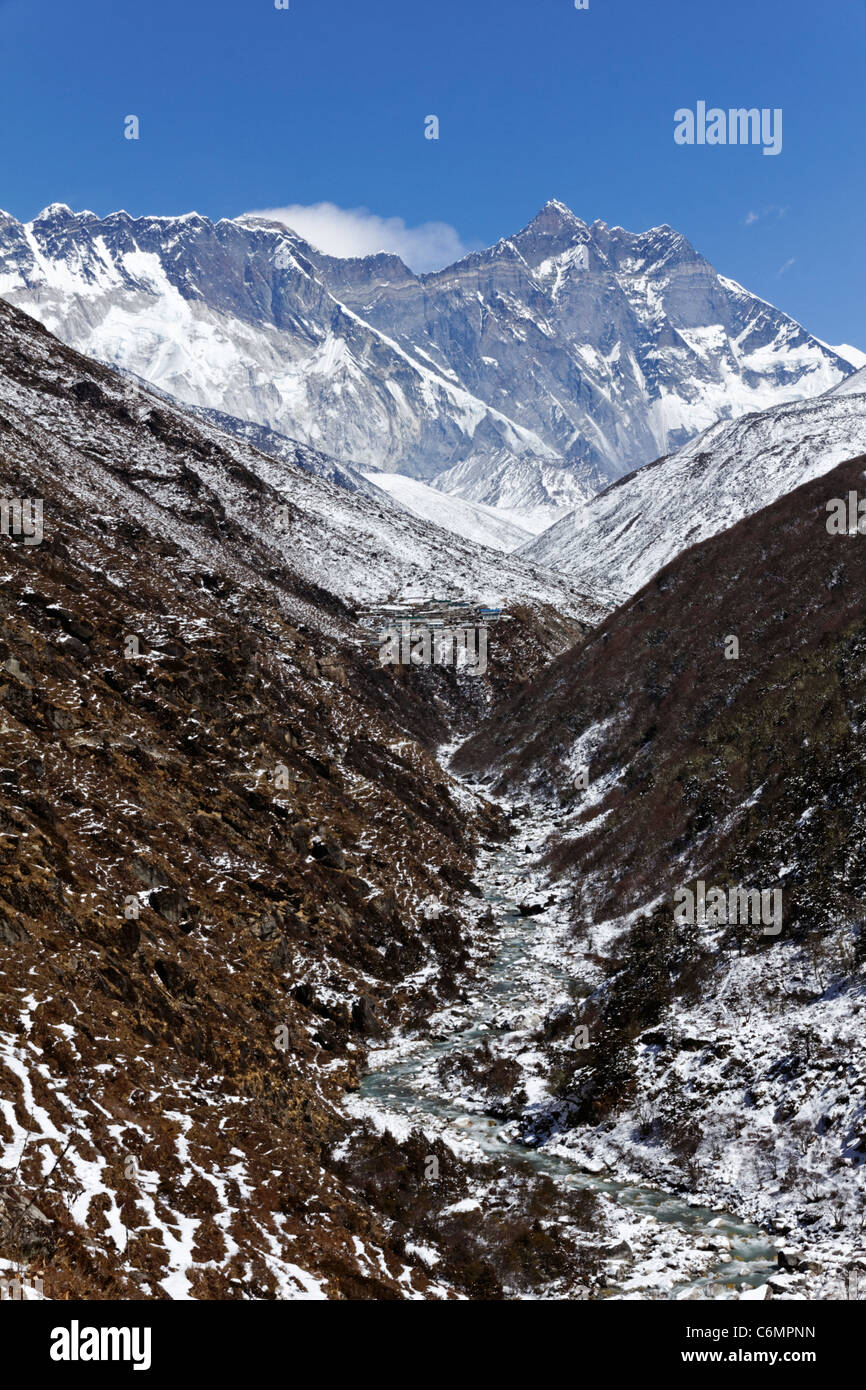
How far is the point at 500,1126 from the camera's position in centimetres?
2356

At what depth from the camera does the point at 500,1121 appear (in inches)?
939

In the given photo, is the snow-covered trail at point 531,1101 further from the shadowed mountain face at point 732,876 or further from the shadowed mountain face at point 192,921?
the shadowed mountain face at point 192,921

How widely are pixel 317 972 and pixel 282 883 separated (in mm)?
3955

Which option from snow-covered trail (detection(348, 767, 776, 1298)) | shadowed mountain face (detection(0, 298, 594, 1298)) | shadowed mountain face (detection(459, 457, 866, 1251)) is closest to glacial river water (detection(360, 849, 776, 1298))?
snow-covered trail (detection(348, 767, 776, 1298))

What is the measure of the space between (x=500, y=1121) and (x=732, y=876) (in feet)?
36.9

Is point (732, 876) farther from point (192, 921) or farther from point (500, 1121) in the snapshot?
point (192, 921)

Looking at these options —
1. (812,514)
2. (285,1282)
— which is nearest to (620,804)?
(812,514)

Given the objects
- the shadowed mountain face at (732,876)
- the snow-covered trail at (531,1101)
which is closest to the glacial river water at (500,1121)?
the snow-covered trail at (531,1101)

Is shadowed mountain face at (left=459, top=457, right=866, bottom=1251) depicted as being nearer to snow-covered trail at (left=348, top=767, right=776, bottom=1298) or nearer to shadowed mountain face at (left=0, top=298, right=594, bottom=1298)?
snow-covered trail at (left=348, top=767, right=776, bottom=1298)

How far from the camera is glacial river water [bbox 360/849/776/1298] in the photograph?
16359mm

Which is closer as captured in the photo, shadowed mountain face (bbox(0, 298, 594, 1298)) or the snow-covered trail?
shadowed mountain face (bbox(0, 298, 594, 1298))

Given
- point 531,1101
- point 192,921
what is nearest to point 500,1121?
point 531,1101

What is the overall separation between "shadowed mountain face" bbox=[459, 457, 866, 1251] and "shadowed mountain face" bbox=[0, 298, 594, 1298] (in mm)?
5438
